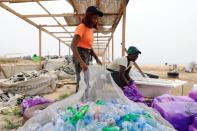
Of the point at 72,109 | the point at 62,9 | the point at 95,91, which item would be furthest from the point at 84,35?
the point at 62,9

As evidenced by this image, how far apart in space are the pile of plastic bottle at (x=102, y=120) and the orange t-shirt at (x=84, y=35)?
54.3 inches

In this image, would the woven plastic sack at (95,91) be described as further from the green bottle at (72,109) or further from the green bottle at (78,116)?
the green bottle at (78,116)

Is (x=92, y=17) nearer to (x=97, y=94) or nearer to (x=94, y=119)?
(x=97, y=94)

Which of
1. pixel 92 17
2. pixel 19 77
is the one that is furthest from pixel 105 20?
pixel 92 17

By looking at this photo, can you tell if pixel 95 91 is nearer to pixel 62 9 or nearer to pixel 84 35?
pixel 84 35

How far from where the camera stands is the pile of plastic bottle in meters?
2.45

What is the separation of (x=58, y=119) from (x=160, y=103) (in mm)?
1367

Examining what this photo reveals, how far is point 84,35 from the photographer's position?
13.5 feet

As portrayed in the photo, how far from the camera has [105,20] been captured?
805 cm

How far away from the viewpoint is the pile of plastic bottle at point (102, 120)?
2.45 metres

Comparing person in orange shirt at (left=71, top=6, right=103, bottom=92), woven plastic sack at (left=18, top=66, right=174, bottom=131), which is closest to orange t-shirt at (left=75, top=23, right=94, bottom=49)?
person in orange shirt at (left=71, top=6, right=103, bottom=92)

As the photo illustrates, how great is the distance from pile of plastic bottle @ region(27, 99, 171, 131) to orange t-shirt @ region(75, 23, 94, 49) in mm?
1379

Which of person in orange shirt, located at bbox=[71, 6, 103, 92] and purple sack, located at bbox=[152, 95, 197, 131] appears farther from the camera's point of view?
person in orange shirt, located at bbox=[71, 6, 103, 92]

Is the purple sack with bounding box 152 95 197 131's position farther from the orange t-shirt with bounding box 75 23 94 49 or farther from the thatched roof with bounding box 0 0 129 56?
the thatched roof with bounding box 0 0 129 56
